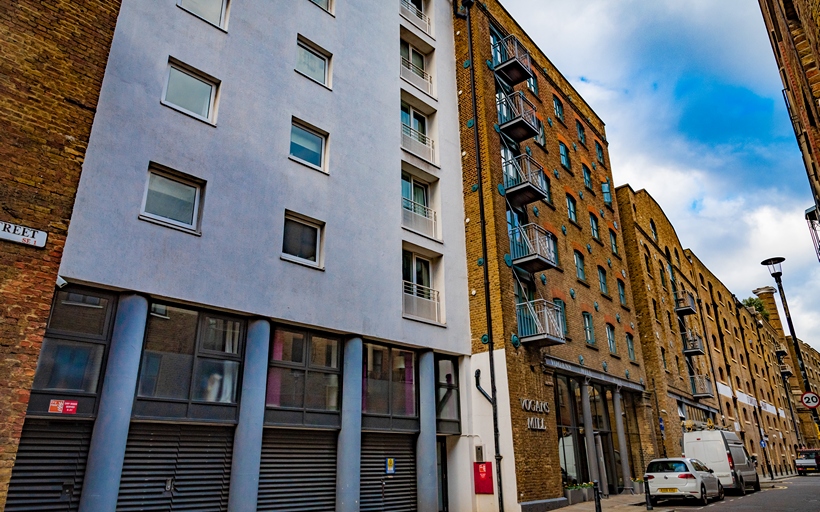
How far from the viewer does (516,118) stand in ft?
62.1

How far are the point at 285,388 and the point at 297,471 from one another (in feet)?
5.75

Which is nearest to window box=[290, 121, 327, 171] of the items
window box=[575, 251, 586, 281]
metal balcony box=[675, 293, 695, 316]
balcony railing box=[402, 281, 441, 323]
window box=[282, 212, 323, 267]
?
window box=[282, 212, 323, 267]

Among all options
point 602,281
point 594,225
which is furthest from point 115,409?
point 594,225

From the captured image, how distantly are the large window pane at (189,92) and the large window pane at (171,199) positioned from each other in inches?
70.0

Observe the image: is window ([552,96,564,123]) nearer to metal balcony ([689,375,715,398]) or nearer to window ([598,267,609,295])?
window ([598,267,609,295])

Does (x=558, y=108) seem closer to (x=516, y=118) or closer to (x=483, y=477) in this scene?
(x=516, y=118)

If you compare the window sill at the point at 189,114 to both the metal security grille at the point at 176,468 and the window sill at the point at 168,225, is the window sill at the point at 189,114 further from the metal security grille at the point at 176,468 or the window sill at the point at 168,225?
the metal security grille at the point at 176,468

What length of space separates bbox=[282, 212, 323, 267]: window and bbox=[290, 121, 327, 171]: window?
150 cm

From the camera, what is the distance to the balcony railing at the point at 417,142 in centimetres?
1687

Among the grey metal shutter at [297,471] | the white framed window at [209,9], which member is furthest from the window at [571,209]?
the white framed window at [209,9]

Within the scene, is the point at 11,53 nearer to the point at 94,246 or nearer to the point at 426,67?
the point at 94,246

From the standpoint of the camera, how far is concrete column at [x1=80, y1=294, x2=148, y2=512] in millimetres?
8398

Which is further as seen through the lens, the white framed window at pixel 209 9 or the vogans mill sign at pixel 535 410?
the vogans mill sign at pixel 535 410

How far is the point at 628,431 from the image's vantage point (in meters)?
22.4
